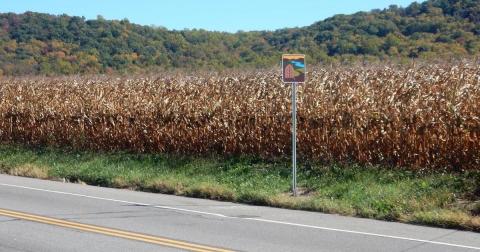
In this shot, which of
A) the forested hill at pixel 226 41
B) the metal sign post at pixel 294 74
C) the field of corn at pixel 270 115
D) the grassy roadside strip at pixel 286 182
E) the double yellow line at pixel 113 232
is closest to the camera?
the double yellow line at pixel 113 232

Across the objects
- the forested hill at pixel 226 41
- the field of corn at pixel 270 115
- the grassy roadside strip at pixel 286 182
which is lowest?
the grassy roadside strip at pixel 286 182

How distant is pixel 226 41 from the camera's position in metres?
41.8

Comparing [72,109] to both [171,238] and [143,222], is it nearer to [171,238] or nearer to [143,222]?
[143,222]

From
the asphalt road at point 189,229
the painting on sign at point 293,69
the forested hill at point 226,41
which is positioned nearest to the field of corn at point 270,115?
the painting on sign at point 293,69

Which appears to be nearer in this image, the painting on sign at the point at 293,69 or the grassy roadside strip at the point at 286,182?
the grassy roadside strip at the point at 286,182

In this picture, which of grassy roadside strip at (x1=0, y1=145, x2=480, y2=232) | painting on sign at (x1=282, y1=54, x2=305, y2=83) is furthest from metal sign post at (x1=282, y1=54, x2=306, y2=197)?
grassy roadside strip at (x1=0, y1=145, x2=480, y2=232)

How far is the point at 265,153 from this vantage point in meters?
18.1

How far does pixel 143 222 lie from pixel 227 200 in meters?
3.54

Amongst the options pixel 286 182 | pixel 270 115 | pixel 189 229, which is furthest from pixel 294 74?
pixel 189 229

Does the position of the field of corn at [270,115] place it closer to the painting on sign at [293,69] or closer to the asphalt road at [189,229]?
the painting on sign at [293,69]

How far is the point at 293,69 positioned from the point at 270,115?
3393 millimetres

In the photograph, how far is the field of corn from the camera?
15.4 metres

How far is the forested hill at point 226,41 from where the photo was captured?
26516mm

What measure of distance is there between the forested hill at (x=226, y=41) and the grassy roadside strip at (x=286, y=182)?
7330mm
